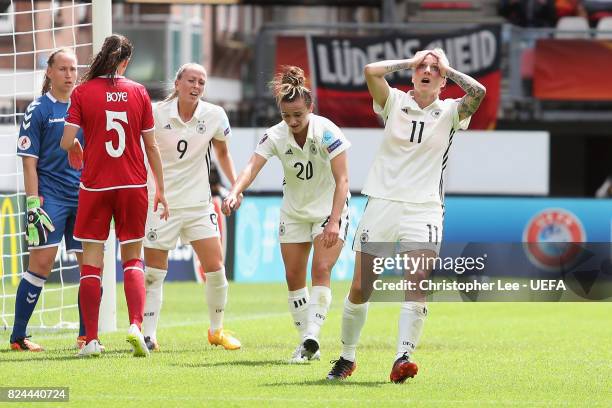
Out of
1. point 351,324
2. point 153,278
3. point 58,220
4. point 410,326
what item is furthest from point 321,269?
point 58,220

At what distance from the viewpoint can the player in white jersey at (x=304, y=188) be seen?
9977 mm

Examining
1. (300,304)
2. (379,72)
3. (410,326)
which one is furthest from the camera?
(300,304)

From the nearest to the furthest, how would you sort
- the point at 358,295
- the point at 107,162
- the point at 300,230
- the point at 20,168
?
the point at 358,295 → the point at 107,162 → the point at 300,230 → the point at 20,168

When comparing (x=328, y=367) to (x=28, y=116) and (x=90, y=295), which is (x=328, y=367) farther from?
(x=28, y=116)

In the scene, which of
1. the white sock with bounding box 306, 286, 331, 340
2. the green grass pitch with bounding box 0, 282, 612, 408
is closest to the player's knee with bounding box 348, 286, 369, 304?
the green grass pitch with bounding box 0, 282, 612, 408

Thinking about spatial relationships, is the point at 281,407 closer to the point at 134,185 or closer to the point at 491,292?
the point at 134,185

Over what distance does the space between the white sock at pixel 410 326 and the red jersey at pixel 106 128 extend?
2355 mm

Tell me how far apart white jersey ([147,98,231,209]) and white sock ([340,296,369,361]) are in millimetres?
2391

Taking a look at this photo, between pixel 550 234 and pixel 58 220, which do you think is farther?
pixel 550 234

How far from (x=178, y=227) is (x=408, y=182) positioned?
108 inches

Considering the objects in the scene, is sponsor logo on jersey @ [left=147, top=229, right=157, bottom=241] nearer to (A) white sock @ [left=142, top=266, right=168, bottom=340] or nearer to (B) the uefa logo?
(A) white sock @ [left=142, top=266, right=168, bottom=340]

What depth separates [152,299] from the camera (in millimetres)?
11438

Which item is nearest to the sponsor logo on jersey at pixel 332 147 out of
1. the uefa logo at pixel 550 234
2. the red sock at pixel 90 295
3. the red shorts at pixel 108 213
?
the red shorts at pixel 108 213

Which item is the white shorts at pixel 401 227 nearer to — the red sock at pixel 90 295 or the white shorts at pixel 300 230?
the white shorts at pixel 300 230
